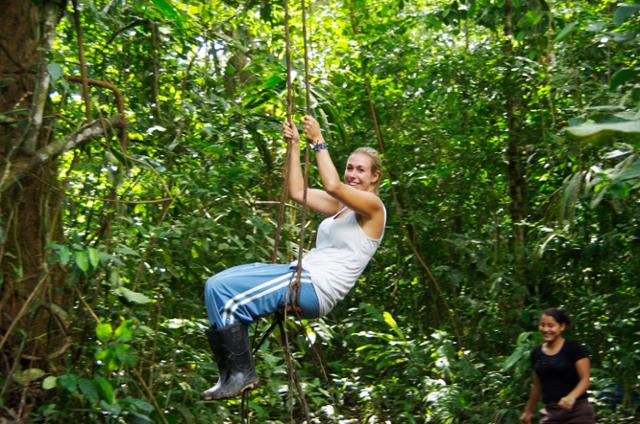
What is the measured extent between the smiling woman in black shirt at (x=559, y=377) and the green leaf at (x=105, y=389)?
264 centimetres

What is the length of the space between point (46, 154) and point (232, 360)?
136 cm

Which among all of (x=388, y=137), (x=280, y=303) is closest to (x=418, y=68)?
(x=388, y=137)

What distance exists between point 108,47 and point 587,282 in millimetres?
4303

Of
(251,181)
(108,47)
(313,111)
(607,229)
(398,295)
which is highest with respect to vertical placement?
(108,47)

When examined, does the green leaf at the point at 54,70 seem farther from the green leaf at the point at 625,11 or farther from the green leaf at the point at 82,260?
the green leaf at the point at 625,11

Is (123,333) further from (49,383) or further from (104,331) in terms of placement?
(49,383)

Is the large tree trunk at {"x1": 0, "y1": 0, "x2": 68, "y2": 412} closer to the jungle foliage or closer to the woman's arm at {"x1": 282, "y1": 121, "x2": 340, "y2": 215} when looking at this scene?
the jungle foliage

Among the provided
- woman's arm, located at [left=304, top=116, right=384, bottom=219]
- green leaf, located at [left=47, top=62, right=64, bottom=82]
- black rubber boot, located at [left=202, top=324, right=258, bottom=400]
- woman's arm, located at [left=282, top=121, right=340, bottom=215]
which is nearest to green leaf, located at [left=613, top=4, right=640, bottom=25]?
woman's arm, located at [left=304, top=116, right=384, bottom=219]

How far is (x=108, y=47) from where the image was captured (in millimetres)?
5984

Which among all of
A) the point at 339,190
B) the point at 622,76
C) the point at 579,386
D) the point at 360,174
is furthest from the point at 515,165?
the point at 622,76

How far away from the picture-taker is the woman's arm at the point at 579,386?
521cm

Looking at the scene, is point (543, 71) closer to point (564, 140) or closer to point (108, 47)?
point (564, 140)

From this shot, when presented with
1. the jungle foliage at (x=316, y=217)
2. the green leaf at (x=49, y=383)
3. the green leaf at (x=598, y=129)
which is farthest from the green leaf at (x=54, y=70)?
the green leaf at (x=598, y=129)

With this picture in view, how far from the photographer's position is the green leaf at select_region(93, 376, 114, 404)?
427 cm
